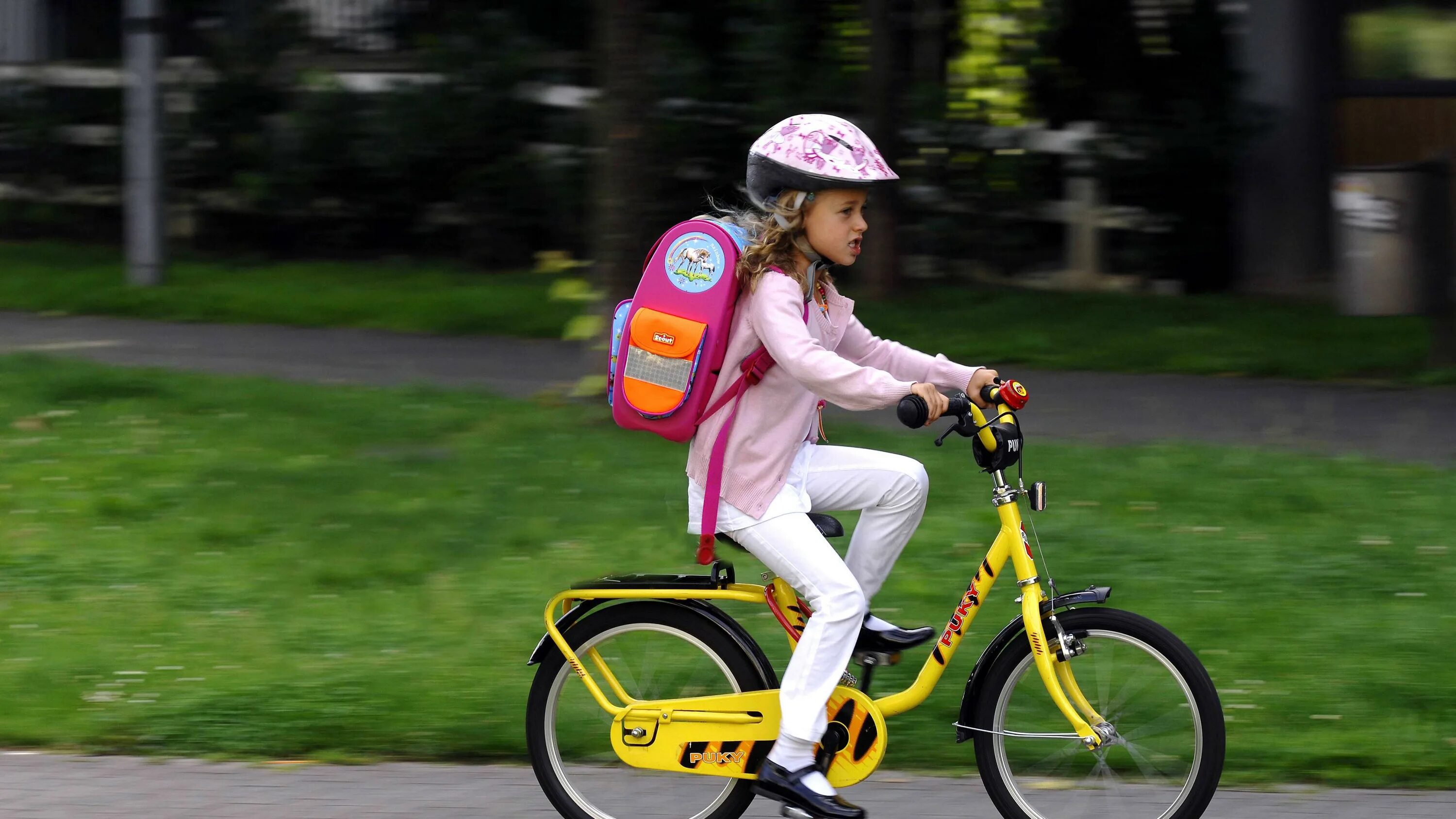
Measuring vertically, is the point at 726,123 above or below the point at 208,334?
above

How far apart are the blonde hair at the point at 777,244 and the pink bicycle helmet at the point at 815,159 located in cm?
3

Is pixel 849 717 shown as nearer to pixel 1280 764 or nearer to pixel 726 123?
pixel 1280 764

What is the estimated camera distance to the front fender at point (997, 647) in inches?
157

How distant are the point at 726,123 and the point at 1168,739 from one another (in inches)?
386

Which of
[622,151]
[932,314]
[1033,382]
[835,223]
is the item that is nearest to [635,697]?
[835,223]

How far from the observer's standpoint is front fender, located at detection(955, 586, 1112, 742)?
3.98 meters

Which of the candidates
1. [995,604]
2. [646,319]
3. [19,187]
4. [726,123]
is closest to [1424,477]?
[995,604]

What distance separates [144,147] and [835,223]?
32.0 feet

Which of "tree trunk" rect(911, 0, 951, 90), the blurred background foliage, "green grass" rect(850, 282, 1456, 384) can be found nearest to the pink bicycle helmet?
"green grass" rect(850, 282, 1456, 384)

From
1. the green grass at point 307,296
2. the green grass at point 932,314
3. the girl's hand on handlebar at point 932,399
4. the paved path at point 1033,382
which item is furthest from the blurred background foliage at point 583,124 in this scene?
the girl's hand on handlebar at point 932,399

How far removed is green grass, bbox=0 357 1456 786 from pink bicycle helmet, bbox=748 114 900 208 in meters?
1.71

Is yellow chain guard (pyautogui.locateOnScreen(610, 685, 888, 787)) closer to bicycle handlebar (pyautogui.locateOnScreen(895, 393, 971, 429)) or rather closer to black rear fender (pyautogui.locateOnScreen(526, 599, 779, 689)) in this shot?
black rear fender (pyautogui.locateOnScreen(526, 599, 779, 689))

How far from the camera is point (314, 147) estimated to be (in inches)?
570

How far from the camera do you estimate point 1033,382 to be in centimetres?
995
